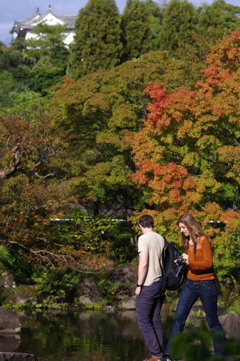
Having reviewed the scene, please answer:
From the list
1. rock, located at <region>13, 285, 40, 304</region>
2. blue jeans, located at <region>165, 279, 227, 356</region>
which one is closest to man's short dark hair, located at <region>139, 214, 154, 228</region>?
blue jeans, located at <region>165, 279, 227, 356</region>

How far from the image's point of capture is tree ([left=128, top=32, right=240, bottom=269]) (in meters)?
16.9

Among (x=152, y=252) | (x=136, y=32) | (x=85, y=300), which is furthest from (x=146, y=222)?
(x=136, y=32)

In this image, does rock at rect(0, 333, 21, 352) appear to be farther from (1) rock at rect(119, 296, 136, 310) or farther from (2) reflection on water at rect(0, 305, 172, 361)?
(1) rock at rect(119, 296, 136, 310)

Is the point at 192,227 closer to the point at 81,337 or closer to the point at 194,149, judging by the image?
the point at 81,337

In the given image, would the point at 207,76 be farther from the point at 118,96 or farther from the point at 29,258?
the point at 29,258

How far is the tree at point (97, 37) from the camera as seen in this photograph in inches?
1537

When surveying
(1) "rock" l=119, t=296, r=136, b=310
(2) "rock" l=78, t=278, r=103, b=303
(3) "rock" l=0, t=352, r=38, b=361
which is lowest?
(1) "rock" l=119, t=296, r=136, b=310

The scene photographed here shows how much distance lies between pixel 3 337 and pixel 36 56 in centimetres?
4426

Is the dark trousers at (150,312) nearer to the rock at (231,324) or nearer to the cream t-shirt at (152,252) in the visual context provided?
the cream t-shirt at (152,252)

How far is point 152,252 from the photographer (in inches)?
274

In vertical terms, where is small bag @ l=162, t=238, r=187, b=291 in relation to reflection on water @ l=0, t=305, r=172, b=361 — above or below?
above

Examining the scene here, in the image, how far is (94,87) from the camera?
23.5m

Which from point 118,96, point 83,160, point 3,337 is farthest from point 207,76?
point 3,337

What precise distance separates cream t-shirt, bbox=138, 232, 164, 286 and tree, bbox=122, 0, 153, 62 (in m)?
34.2
